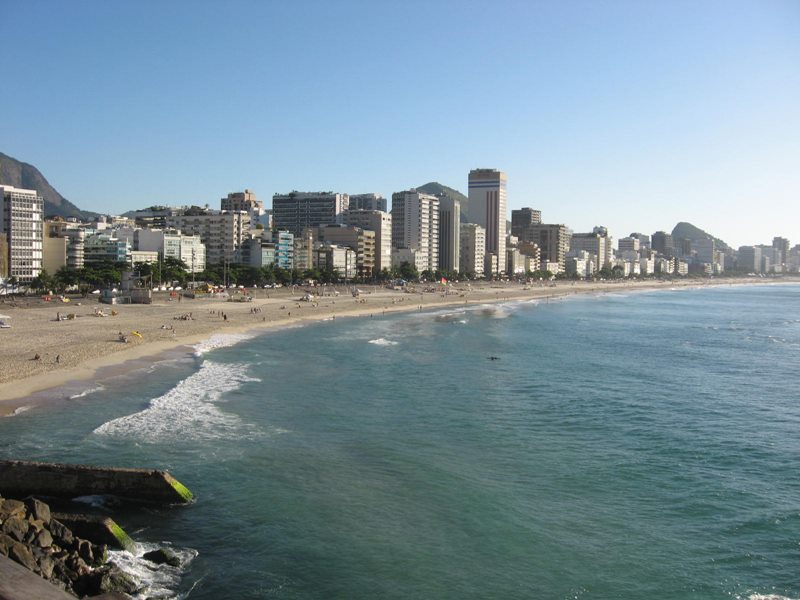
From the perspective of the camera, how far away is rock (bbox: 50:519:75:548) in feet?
41.6

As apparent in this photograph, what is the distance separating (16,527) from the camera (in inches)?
483

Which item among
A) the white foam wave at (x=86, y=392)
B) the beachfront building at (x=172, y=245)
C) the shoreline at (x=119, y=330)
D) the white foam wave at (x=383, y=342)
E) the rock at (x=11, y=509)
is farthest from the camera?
the beachfront building at (x=172, y=245)

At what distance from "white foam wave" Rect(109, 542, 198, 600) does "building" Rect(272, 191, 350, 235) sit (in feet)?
457

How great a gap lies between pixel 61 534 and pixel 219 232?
103 meters

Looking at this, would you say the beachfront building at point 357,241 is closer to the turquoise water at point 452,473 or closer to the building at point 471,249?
the building at point 471,249

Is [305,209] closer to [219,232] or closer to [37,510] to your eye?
[219,232]

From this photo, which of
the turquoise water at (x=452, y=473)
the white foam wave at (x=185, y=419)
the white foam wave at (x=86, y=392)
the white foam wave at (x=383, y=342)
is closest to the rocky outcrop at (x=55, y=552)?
the turquoise water at (x=452, y=473)

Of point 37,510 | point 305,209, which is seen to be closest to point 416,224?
point 305,209

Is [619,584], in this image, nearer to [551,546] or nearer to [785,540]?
[551,546]

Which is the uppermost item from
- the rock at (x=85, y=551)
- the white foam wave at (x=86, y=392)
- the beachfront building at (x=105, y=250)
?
the beachfront building at (x=105, y=250)

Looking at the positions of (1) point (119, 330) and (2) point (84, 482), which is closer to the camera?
(2) point (84, 482)

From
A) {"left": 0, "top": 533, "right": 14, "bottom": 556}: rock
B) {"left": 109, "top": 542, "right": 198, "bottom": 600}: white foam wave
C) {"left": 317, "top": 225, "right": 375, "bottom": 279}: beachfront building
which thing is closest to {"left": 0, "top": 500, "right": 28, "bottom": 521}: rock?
{"left": 0, "top": 533, "right": 14, "bottom": 556}: rock

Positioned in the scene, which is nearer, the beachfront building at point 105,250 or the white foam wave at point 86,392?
the white foam wave at point 86,392

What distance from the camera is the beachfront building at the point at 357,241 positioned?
133 metres
